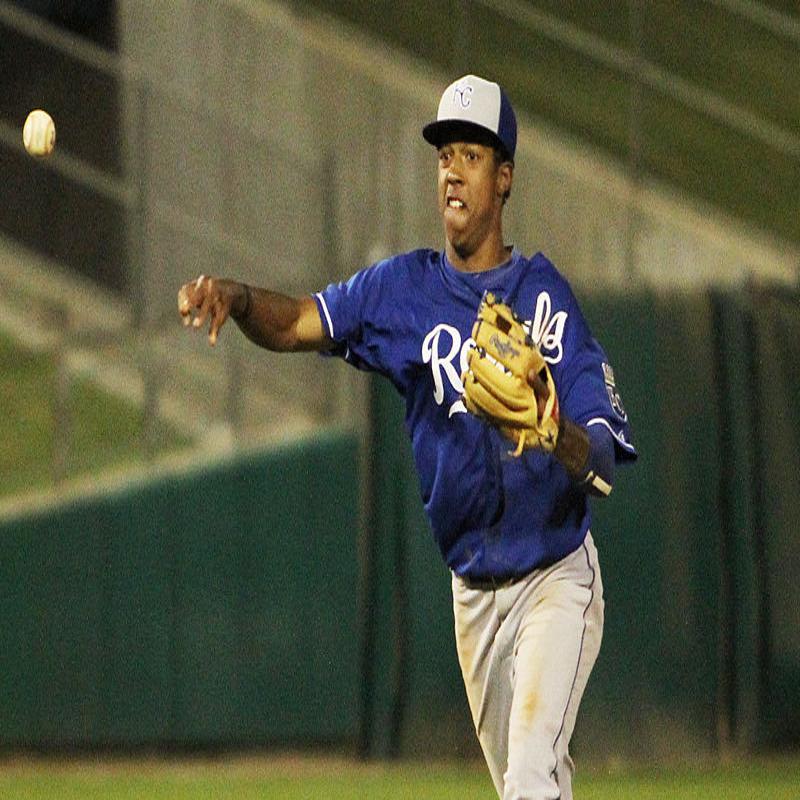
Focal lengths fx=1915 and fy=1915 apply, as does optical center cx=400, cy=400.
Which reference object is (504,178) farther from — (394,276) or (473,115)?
(394,276)

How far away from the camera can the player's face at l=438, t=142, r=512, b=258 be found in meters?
4.99

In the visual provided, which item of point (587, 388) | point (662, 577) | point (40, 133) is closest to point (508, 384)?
point (587, 388)

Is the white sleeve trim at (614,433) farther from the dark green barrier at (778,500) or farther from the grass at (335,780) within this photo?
the dark green barrier at (778,500)

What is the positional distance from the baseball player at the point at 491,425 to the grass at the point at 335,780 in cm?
309

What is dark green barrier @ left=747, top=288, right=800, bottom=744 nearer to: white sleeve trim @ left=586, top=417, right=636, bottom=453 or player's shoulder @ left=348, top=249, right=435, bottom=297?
player's shoulder @ left=348, top=249, right=435, bottom=297

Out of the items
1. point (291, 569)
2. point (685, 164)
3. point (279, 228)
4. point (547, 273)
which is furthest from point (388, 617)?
point (547, 273)

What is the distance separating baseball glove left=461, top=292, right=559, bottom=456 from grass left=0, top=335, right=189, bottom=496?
5.90m

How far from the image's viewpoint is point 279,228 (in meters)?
11.2

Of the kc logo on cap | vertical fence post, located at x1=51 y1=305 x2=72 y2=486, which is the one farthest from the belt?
vertical fence post, located at x1=51 y1=305 x2=72 y2=486

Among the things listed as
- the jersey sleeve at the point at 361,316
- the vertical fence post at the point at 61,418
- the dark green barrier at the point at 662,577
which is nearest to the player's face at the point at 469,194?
the jersey sleeve at the point at 361,316

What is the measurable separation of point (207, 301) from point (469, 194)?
2.56ft

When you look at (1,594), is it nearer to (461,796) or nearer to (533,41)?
(461,796)

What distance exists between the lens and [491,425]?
15.0 ft

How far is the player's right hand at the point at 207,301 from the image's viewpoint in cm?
458
